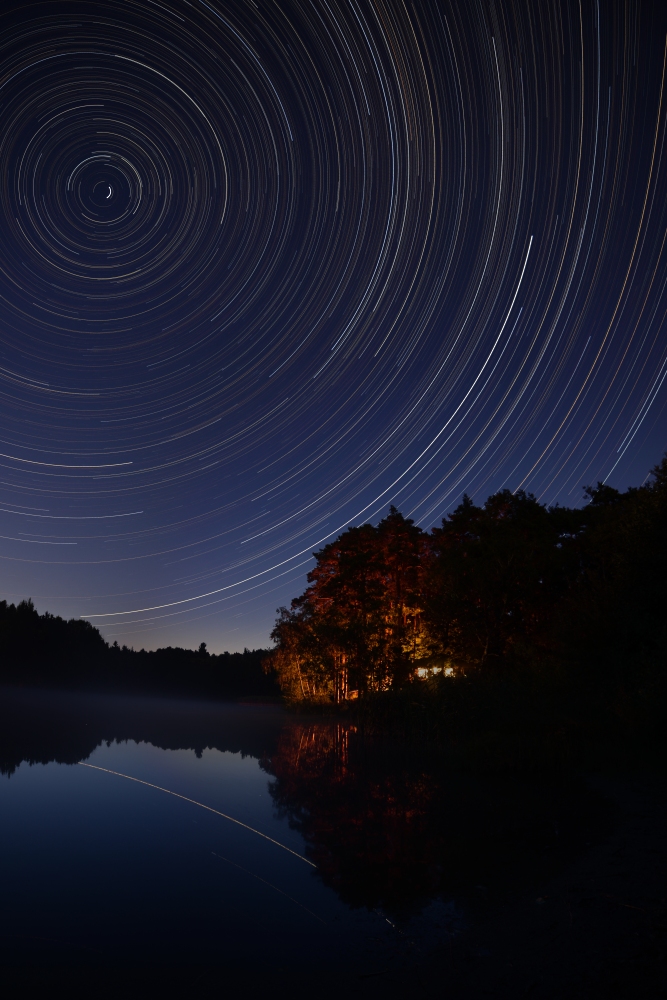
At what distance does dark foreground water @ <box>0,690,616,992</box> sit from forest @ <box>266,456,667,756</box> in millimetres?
5874

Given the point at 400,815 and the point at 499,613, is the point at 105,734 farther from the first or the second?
the point at 499,613

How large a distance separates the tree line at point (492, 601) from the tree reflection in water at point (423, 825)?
555 centimetres

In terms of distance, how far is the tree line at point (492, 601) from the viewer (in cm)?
2006

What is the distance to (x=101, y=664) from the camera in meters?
104

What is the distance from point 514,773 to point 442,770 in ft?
7.14

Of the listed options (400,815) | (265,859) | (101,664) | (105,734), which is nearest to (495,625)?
(105,734)

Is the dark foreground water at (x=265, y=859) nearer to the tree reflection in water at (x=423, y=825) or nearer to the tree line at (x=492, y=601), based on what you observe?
the tree reflection in water at (x=423, y=825)

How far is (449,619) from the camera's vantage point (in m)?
34.1

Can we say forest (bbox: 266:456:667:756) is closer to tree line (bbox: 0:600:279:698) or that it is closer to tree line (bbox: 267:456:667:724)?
tree line (bbox: 267:456:667:724)

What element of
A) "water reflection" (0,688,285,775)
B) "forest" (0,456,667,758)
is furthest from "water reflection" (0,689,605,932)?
"forest" (0,456,667,758)

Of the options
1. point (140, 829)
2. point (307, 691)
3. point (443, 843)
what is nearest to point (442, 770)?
point (443, 843)

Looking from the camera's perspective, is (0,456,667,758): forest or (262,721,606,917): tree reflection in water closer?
(262,721,606,917): tree reflection in water

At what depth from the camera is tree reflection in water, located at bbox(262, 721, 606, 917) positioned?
774 cm

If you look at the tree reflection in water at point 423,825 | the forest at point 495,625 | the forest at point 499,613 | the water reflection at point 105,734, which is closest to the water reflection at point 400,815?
the tree reflection in water at point 423,825
